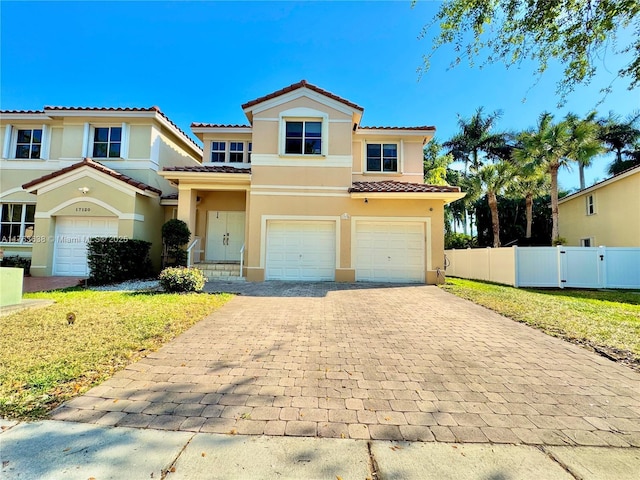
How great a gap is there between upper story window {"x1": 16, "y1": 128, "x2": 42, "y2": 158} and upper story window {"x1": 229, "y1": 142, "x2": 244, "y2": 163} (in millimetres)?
8994

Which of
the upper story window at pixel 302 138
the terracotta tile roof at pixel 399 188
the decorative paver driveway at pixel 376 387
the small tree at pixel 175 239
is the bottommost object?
the decorative paver driveway at pixel 376 387

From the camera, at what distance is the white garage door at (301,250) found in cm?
1249

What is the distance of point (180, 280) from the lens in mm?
9172

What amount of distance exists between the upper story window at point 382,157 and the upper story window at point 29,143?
16.0 metres

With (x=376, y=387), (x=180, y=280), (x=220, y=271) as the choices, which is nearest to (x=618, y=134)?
(x=220, y=271)

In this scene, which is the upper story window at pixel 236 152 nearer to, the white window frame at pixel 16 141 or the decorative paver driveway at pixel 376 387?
the white window frame at pixel 16 141

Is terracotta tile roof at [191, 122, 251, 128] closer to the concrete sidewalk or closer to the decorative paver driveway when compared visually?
the decorative paver driveway

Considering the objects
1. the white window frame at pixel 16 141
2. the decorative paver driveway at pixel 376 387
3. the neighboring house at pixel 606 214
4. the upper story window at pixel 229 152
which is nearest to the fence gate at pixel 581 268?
the neighboring house at pixel 606 214

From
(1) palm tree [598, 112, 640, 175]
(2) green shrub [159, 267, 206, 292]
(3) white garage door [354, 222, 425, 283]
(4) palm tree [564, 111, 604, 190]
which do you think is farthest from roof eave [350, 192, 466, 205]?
(1) palm tree [598, 112, 640, 175]

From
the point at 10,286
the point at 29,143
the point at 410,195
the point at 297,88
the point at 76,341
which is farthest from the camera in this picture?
the point at 29,143

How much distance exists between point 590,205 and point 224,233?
2304 centimetres

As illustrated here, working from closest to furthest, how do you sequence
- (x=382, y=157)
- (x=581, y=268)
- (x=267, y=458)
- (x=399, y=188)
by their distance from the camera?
(x=267, y=458), (x=399, y=188), (x=581, y=268), (x=382, y=157)

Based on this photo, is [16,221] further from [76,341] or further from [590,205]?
[590,205]

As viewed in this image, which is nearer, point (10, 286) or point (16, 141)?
point (10, 286)
